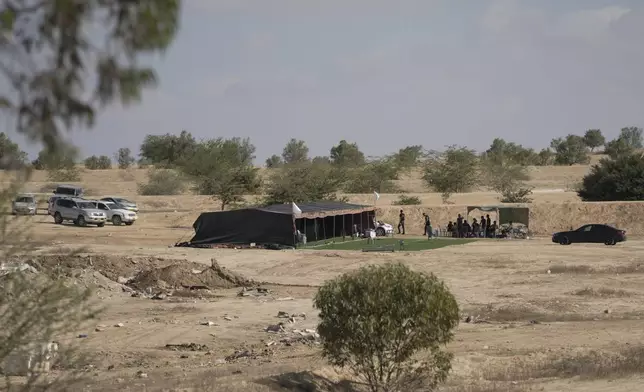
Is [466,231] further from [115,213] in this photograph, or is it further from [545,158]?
[545,158]

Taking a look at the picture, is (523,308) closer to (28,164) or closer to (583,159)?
(28,164)

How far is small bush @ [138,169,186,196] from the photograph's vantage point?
3605 inches

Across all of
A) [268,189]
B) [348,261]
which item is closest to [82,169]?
[268,189]

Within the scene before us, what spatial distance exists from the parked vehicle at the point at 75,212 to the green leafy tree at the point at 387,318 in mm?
43345

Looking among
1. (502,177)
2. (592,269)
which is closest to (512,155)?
(502,177)

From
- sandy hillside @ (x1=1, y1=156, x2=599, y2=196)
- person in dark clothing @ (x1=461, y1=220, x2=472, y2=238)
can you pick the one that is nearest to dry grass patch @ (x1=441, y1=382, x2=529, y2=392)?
person in dark clothing @ (x1=461, y1=220, x2=472, y2=238)

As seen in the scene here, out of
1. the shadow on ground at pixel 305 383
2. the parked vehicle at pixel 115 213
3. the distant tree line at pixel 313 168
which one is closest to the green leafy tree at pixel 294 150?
the distant tree line at pixel 313 168

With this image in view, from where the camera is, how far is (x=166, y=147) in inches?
4820

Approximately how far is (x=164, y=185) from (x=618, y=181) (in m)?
43.7

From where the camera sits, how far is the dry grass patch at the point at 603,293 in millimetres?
27453

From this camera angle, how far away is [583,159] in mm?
143750

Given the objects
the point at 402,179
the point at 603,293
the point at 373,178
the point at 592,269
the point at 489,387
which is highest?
the point at 402,179

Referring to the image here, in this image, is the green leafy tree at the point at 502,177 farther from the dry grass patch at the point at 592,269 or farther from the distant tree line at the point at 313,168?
the dry grass patch at the point at 592,269

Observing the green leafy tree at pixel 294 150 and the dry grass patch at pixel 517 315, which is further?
the green leafy tree at pixel 294 150
